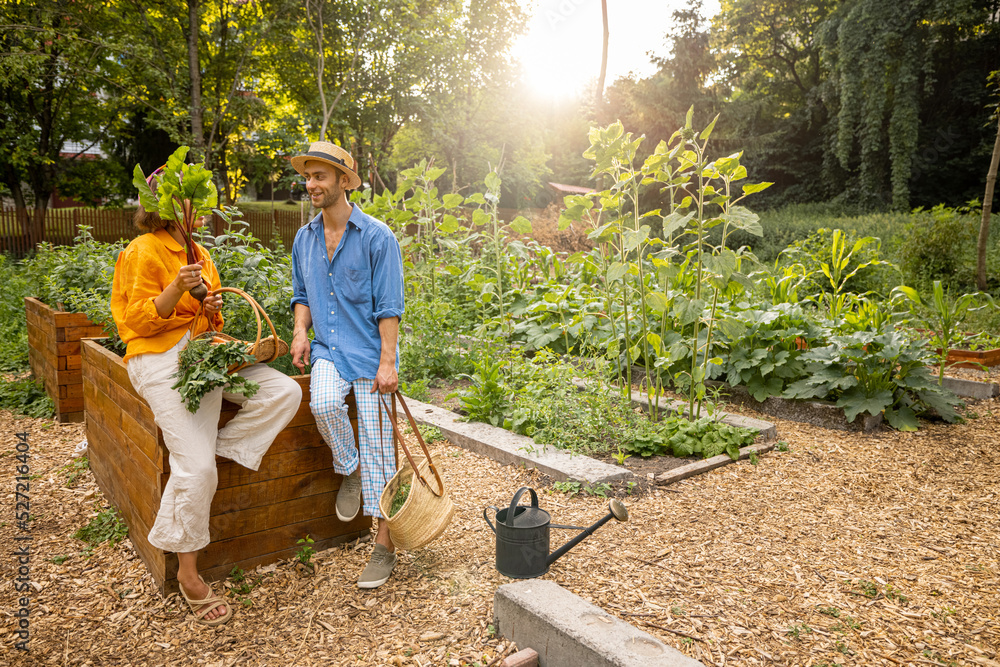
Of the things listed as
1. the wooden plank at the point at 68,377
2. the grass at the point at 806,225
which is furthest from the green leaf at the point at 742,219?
the grass at the point at 806,225

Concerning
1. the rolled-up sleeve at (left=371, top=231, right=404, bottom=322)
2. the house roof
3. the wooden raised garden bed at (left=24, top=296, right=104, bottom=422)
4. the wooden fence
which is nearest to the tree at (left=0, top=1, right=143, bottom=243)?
the wooden fence

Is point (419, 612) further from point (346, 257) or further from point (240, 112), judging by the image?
point (240, 112)

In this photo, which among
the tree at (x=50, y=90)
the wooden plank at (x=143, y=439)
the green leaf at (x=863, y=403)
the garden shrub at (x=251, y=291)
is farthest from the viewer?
the tree at (x=50, y=90)

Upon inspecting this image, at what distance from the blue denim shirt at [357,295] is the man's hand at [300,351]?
99mm

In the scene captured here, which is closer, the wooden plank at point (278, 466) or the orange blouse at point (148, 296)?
the orange blouse at point (148, 296)

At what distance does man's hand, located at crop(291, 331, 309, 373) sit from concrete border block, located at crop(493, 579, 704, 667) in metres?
1.30

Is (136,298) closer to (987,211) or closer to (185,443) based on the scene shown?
(185,443)

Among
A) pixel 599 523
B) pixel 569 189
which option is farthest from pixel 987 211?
pixel 569 189

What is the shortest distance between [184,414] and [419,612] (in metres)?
1.14

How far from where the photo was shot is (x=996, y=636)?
2074mm

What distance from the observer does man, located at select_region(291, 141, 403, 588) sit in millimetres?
2492

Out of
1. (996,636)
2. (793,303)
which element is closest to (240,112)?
(793,303)

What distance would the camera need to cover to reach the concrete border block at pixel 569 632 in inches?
69.6

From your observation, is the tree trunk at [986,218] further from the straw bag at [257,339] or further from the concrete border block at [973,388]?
the straw bag at [257,339]
